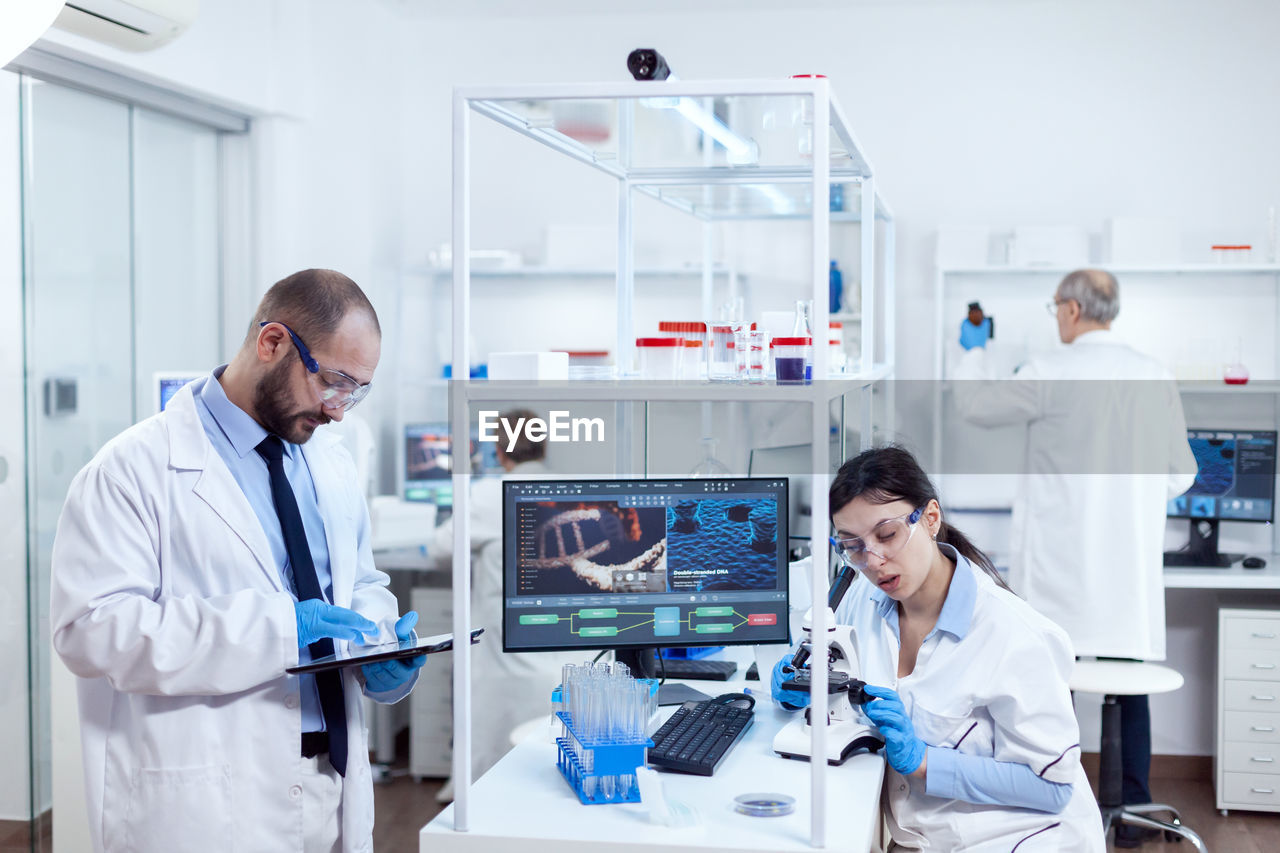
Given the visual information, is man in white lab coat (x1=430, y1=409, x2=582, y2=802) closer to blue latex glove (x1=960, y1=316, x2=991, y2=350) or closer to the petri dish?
blue latex glove (x1=960, y1=316, x2=991, y2=350)

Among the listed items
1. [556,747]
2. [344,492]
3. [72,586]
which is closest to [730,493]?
[556,747]

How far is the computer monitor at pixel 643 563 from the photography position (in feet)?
6.49

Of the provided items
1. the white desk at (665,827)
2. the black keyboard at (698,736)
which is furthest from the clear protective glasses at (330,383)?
the black keyboard at (698,736)

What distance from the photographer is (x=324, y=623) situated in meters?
1.73

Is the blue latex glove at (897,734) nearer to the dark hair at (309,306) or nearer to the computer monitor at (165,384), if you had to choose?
the dark hair at (309,306)

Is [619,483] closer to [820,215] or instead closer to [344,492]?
[344,492]

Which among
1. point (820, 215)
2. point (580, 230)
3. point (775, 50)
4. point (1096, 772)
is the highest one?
point (775, 50)

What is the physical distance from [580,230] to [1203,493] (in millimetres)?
2325

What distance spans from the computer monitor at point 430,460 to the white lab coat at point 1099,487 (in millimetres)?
1883

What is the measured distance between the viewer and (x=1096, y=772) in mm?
3980

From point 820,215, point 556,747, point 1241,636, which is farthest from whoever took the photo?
point 1241,636

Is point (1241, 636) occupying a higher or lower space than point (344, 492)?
lower

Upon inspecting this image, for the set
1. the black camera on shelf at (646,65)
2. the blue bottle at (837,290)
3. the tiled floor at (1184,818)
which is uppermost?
the black camera on shelf at (646,65)

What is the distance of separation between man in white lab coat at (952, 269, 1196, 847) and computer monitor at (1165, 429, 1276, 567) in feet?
0.91
